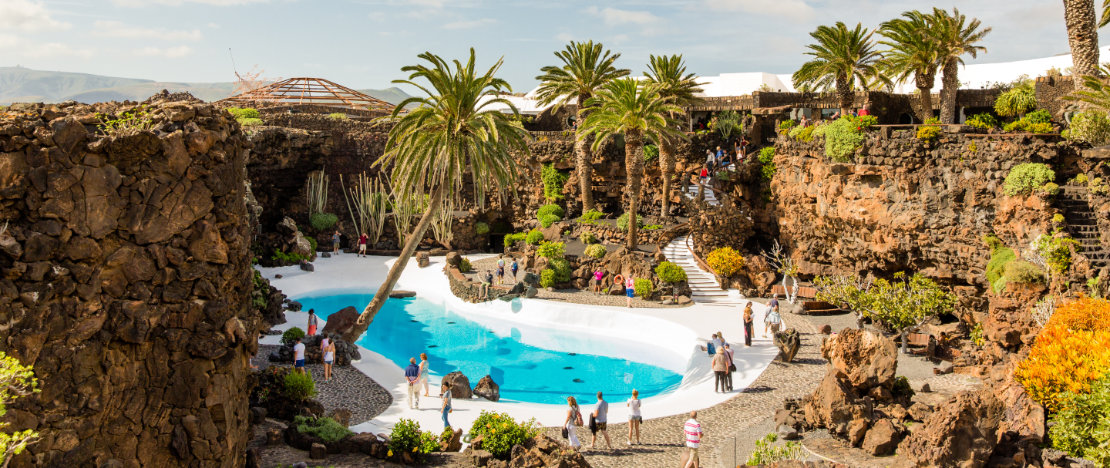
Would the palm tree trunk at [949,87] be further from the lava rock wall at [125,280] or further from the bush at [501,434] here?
the lava rock wall at [125,280]

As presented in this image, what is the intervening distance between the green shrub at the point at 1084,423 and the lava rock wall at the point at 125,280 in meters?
15.7

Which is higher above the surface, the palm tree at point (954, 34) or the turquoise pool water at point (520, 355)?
the palm tree at point (954, 34)

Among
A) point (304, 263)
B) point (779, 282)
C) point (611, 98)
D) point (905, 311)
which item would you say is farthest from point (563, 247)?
point (905, 311)

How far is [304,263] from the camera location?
39.7 meters

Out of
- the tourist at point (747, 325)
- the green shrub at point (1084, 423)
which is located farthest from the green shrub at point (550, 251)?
the green shrub at point (1084, 423)

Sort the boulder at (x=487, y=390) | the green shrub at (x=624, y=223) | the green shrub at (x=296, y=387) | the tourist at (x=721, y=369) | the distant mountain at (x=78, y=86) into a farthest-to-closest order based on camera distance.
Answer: the distant mountain at (x=78, y=86)
the green shrub at (x=624, y=223)
the boulder at (x=487, y=390)
the tourist at (x=721, y=369)
the green shrub at (x=296, y=387)

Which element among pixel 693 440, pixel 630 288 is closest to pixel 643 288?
pixel 630 288

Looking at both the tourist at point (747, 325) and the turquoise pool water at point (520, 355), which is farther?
the tourist at point (747, 325)

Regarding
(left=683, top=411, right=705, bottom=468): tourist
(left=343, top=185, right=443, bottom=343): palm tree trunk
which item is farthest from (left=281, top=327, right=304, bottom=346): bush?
(left=683, top=411, right=705, bottom=468): tourist

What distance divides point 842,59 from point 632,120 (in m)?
9.56

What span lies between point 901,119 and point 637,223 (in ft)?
57.6

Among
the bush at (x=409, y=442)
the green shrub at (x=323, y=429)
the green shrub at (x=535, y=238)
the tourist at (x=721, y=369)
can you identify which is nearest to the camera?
the bush at (x=409, y=442)

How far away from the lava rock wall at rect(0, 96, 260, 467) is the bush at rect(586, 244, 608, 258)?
2263 centimetres

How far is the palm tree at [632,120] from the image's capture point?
33.8 metres
